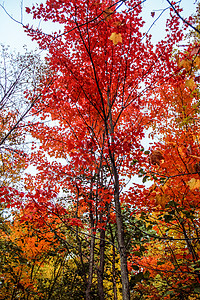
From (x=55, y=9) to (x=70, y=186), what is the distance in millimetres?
5692

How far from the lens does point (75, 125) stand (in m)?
7.43

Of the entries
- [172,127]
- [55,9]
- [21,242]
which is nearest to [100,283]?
[21,242]

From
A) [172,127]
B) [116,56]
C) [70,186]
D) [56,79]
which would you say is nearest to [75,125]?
[56,79]

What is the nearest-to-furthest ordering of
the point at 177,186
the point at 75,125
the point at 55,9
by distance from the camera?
the point at 177,186, the point at 55,9, the point at 75,125

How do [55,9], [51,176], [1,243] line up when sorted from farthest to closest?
[51,176] < [1,243] < [55,9]

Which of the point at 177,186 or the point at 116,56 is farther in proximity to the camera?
the point at 116,56

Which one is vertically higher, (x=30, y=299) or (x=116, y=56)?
(x=116, y=56)

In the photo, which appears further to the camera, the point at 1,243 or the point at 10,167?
the point at 10,167

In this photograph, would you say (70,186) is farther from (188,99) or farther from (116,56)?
(188,99)

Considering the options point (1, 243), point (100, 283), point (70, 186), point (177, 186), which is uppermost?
point (70, 186)

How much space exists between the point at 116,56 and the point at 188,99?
4.12m

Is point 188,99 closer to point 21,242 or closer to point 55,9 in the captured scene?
point 55,9

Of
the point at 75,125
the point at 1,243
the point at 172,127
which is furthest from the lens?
the point at 172,127

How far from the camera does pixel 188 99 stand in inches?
306
